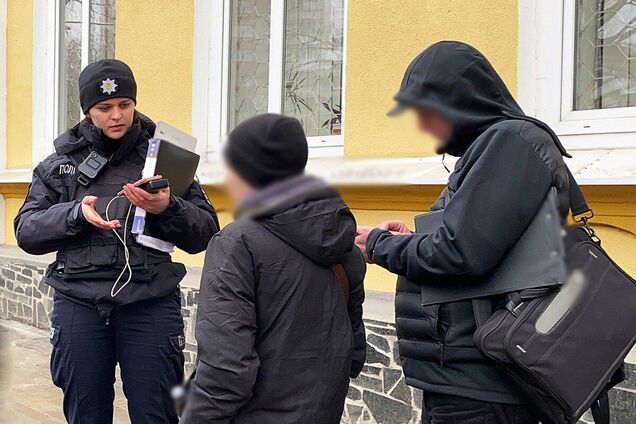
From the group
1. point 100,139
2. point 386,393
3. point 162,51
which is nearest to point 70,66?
point 386,393

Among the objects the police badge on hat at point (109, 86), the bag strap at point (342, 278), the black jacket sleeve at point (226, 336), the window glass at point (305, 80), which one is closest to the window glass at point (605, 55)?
the window glass at point (305, 80)

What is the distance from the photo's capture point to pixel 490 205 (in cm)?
179

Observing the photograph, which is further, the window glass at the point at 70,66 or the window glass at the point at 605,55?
the window glass at the point at 70,66

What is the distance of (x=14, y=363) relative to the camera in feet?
21.0

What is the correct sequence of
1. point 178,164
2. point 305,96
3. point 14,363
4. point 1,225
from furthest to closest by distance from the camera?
point 1,225 < point 14,363 < point 305,96 < point 178,164

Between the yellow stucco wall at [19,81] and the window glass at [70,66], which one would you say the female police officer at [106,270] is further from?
the yellow stucco wall at [19,81]

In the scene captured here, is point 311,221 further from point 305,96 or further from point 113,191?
point 113,191

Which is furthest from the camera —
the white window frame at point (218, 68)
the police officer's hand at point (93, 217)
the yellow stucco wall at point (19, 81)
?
the yellow stucco wall at point (19, 81)

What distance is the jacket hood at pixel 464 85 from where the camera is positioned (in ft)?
5.91

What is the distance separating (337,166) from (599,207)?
3.05m

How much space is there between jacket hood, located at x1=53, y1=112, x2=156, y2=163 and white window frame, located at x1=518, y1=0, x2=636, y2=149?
1.89m

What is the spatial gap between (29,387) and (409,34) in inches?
146

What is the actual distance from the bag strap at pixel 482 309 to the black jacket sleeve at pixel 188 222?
3.20ft

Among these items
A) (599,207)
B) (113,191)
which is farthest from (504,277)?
(599,207)
